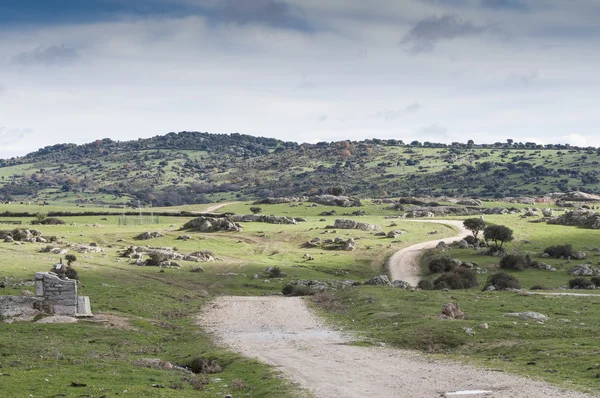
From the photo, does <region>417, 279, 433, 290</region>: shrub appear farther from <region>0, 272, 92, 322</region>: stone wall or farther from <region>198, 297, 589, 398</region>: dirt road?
<region>0, 272, 92, 322</region>: stone wall

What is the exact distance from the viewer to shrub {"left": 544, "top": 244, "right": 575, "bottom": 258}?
106688 mm

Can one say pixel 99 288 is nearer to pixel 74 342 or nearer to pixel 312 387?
pixel 74 342

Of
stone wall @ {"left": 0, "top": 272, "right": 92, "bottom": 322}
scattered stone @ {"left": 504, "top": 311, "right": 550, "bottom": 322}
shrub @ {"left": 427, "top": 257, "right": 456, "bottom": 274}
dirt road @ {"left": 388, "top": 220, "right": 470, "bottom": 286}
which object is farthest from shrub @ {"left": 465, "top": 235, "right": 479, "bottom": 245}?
stone wall @ {"left": 0, "top": 272, "right": 92, "bottom": 322}

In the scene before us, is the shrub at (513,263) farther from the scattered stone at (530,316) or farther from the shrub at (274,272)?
the scattered stone at (530,316)

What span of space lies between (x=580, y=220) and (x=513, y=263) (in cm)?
5461

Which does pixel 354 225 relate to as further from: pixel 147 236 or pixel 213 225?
pixel 147 236

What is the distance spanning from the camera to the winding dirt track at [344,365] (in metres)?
29.6

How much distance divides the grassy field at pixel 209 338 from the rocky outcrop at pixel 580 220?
19.1 meters

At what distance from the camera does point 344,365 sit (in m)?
36.3

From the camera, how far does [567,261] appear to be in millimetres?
102750

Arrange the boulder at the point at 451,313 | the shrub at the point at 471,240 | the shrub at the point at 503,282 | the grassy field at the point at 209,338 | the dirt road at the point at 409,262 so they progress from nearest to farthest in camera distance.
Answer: the grassy field at the point at 209,338, the boulder at the point at 451,313, the shrub at the point at 503,282, the dirt road at the point at 409,262, the shrub at the point at 471,240


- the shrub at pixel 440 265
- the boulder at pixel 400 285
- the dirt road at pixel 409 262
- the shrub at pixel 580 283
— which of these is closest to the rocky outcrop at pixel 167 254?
the dirt road at pixel 409 262

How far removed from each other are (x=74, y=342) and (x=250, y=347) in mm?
10688

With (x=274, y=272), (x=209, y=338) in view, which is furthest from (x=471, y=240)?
(x=209, y=338)
